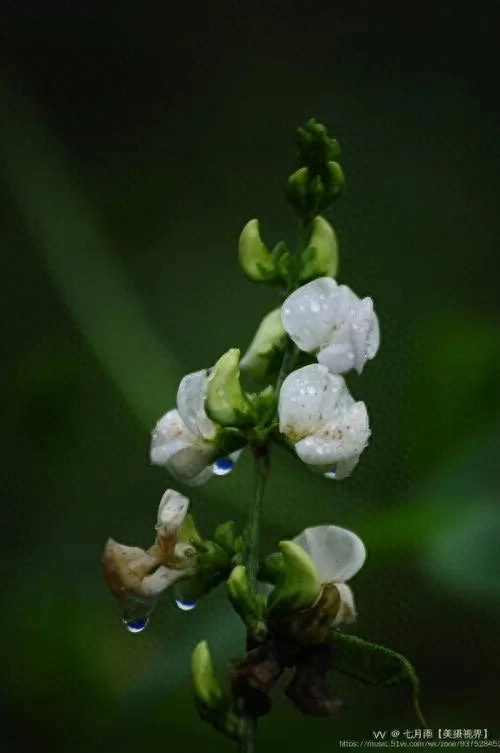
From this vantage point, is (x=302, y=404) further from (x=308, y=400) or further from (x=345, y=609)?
(x=345, y=609)

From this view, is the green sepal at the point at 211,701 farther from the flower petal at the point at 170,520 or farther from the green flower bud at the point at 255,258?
the green flower bud at the point at 255,258

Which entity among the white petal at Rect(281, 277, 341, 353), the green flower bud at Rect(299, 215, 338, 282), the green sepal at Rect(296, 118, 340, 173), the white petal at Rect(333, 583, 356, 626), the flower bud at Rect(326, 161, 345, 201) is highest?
the green sepal at Rect(296, 118, 340, 173)

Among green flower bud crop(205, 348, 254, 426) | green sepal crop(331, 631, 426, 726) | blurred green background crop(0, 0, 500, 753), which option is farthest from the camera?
blurred green background crop(0, 0, 500, 753)

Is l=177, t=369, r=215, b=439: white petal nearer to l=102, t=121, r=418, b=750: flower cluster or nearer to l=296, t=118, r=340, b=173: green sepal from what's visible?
l=102, t=121, r=418, b=750: flower cluster

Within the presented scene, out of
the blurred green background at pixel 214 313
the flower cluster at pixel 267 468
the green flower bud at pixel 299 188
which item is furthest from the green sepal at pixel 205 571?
the blurred green background at pixel 214 313

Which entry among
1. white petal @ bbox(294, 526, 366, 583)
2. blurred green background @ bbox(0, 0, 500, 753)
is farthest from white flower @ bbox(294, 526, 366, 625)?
blurred green background @ bbox(0, 0, 500, 753)

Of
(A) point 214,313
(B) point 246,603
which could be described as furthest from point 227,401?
(A) point 214,313
